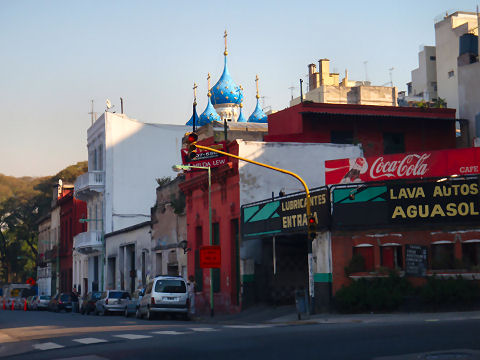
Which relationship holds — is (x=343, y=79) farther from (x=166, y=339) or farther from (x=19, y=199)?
(x=166, y=339)

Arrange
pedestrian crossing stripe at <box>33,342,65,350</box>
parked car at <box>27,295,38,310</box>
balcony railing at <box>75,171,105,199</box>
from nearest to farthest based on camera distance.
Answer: pedestrian crossing stripe at <box>33,342,65,350</box> < balcony railing at <box>75,171,105,199</box> < parked car at <box>27,295,38,310</box>

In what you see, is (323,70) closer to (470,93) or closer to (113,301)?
(470,93)

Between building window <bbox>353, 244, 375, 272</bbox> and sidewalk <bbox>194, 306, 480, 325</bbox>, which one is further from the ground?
building window <bbox>353, 244, 375, 272</bbox>

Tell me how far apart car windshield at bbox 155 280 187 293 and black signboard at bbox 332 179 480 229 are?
341 inches

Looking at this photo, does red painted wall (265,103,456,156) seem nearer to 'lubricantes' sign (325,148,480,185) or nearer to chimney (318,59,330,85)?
'lubricantes' sign (325,148,480,185)

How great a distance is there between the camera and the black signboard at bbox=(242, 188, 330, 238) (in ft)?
102

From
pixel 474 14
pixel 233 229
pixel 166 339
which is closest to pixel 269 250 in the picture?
pixel 233 229

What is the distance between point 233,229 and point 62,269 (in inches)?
1751

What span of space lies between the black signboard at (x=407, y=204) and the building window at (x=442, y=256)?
3.07 feet

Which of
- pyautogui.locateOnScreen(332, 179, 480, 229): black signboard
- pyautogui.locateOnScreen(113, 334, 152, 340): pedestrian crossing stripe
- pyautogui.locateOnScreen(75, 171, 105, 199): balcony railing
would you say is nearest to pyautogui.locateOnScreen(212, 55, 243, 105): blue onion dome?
pyautogui.locateOnScreen(75, 171, 105, 199): balcony railing

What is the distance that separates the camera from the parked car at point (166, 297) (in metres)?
34.4

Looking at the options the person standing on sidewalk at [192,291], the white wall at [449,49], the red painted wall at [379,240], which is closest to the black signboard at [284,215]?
the red painted wall at [379,240]

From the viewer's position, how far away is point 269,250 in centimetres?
3747

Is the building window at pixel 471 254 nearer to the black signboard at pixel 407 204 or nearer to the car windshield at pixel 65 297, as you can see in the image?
the black signboard at pixel 407 204
